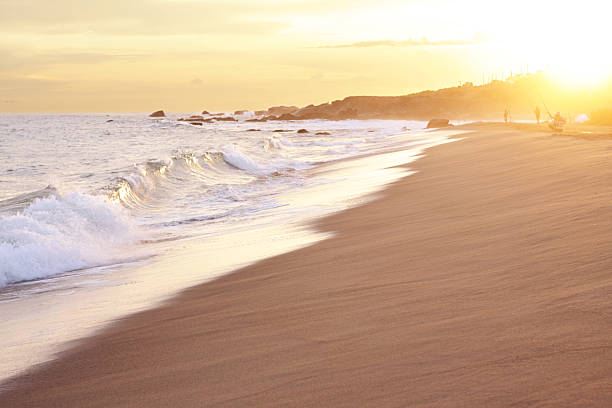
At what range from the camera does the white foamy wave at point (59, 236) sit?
7797 millimetres

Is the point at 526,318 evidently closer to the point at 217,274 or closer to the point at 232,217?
the point at 217,274

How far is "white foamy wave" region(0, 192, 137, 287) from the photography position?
7.80m

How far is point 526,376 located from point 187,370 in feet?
6.06

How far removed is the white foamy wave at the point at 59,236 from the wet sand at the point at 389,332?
2.97 meters

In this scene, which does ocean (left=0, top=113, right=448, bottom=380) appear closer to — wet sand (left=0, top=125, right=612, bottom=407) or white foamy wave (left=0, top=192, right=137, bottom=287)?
white foamy wave (left=0, top=192, right=137, bottom=287)

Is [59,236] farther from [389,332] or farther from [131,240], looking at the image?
[389,332]

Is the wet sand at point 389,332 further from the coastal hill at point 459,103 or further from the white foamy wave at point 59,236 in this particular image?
the coastal hill at point 459,103

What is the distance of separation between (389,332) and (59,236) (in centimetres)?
673

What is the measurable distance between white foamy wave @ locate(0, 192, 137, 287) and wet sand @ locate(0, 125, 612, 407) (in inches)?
117

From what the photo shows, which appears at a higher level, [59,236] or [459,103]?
[459,103]

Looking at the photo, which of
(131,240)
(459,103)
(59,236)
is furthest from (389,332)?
(459,103)

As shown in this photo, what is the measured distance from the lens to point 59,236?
9.10 metres

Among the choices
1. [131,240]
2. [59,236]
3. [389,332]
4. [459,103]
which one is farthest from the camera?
[459,103]

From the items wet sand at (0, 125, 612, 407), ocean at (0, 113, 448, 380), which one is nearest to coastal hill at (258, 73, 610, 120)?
ocean at (0, 113, 448, 380)
